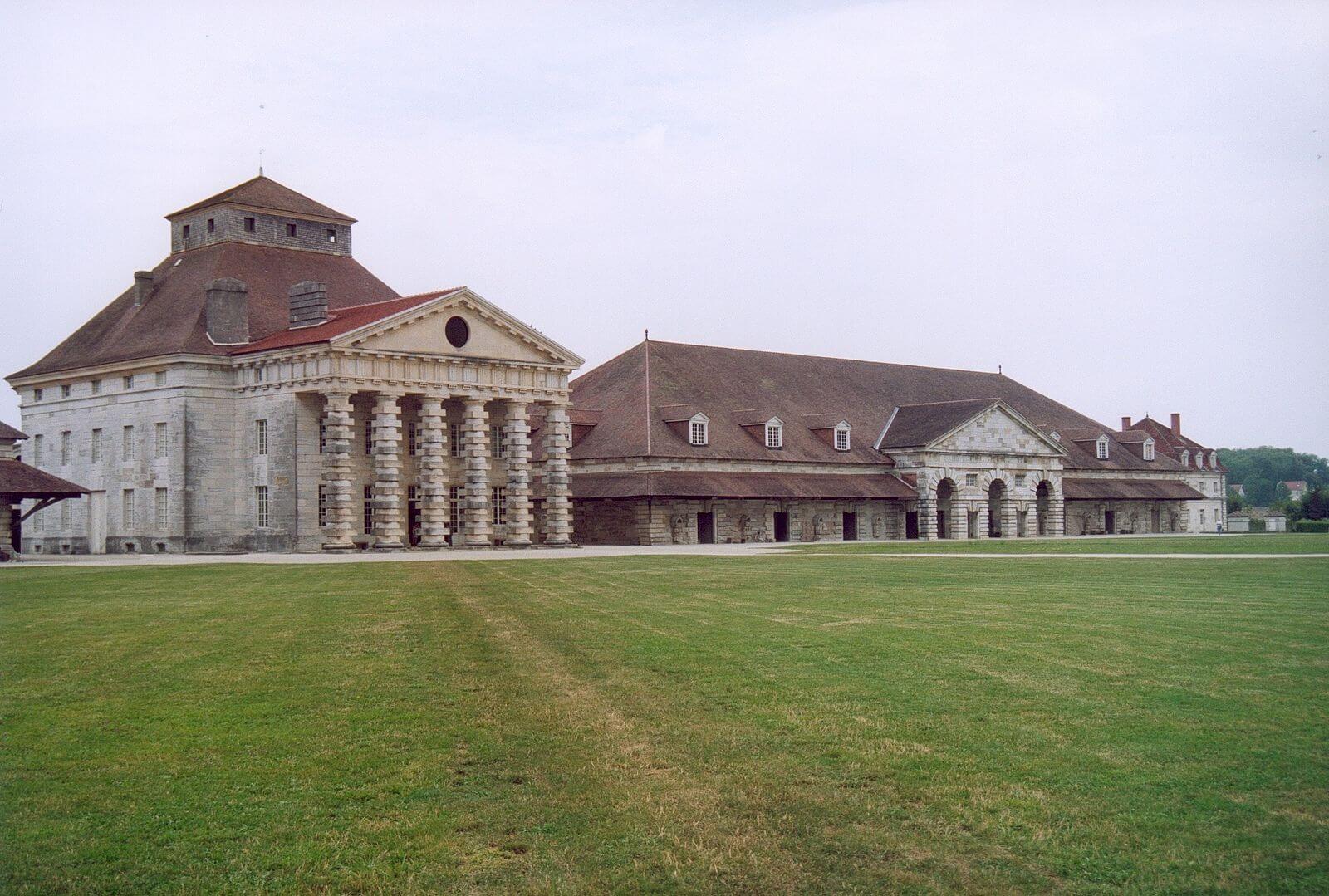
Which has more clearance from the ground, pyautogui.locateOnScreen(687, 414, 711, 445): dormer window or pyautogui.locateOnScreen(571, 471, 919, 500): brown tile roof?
pyautogui.locateOnScreen(687, 414, 711, 445): dormer window

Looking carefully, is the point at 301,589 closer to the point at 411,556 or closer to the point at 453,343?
the point at 411,556

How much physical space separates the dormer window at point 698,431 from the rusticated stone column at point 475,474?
13.2m

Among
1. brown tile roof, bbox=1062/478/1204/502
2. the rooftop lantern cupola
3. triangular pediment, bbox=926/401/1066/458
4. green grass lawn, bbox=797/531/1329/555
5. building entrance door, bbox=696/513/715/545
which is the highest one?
the rooftop lantern cupola

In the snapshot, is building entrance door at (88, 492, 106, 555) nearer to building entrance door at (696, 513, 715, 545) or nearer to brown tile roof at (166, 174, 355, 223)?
brown tile roof at (166, 174, 355, 223)

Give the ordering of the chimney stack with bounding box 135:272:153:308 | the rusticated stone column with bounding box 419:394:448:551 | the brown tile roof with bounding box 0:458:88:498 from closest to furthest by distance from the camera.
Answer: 1. the brown tile roof with bounding box 0:458:88:498
2. the rusticated stone column with bounding box 419:394:448:551
3. the chimney stack with bounding box 135:272:153:308

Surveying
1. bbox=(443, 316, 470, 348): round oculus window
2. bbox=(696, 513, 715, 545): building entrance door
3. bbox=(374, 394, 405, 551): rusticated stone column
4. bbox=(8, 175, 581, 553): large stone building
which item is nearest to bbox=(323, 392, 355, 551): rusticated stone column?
bbox=(8, 175, 581, 553): large stone building

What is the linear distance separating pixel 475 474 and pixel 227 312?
43.0 feet

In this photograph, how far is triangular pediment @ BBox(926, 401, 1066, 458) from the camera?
8100cm

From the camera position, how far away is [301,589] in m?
30.6

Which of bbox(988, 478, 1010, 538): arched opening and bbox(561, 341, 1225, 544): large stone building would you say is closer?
bbox(561, 341, 1225, 544): large stone building

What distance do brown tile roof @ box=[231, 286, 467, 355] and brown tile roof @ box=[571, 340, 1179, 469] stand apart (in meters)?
14.6

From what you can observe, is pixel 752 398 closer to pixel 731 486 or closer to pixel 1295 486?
pixel 731 486

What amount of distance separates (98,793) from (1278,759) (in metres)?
8.96

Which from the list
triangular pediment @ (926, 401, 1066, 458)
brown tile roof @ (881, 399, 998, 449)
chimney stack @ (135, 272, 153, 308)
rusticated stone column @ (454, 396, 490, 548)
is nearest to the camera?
rusticated stone column @ (454, 396, 490, 548)
